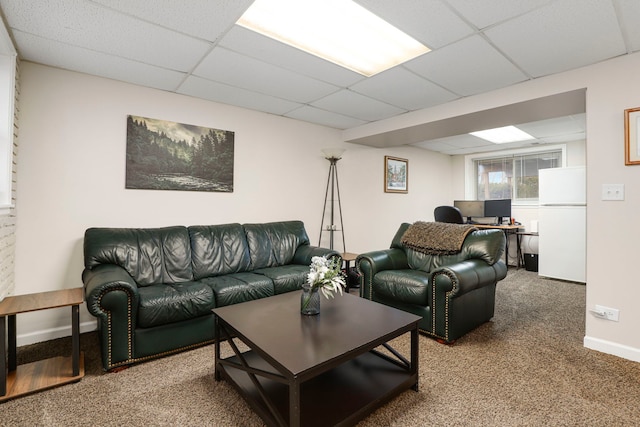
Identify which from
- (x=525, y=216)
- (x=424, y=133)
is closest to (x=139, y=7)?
(x=424, y=133)

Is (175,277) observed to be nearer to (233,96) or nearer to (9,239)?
(9,239)

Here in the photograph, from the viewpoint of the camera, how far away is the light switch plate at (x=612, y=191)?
241cm

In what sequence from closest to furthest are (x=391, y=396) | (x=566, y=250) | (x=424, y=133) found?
1. (x=391, y=396)
2. (x=424, y=133)
3. (x=566, y=250)

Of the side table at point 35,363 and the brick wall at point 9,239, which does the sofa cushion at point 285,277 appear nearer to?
the side table at point 35,363

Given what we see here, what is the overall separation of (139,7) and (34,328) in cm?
272

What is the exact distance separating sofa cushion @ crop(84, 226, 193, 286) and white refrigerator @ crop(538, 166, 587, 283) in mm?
5196

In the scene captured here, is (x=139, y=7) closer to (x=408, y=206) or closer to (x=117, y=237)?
(x=117, y=237)

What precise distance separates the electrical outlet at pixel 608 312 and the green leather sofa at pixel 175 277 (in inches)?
94.0

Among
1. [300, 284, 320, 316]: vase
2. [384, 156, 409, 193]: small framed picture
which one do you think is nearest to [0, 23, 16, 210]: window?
[300, 284, 320, 316]: vase

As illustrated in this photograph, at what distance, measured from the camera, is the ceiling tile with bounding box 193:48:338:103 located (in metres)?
2.56

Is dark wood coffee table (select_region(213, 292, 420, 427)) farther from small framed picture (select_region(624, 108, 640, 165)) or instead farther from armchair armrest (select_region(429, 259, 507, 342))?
small framed picture (select_region(624, 108, 640, 165))

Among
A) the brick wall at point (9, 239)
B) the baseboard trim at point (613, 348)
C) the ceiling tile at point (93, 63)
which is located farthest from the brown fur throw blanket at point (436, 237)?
the brick wall at point (9, 239)

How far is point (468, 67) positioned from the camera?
265 centimetres

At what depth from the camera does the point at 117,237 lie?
272cm
